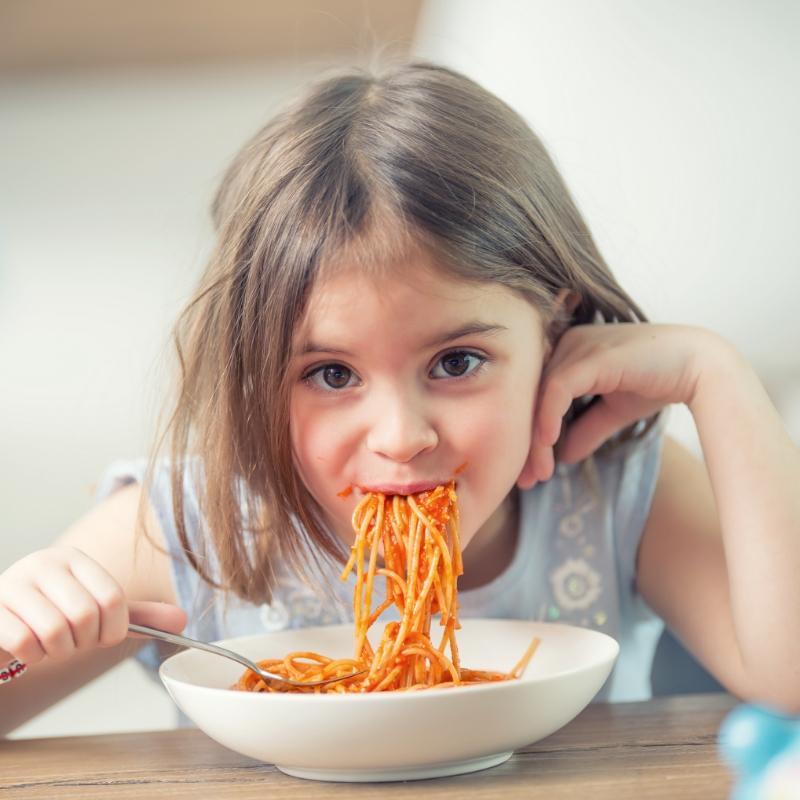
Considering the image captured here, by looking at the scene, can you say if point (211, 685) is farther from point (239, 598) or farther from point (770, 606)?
point (770, 606)

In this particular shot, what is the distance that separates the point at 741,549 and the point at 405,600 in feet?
1.32

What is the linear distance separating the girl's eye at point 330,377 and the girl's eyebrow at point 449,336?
34mm

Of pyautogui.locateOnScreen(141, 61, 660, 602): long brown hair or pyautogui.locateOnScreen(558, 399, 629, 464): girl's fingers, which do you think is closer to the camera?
pyautogui.locateOnScreen(141, 61, 660, 602): long brown hair

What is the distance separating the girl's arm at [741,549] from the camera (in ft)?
3.94

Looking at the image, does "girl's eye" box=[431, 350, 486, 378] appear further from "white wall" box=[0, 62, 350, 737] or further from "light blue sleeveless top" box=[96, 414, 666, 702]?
"white wall" box=[0, 62, 350, 737]

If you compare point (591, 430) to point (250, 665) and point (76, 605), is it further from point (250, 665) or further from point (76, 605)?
point (76, 605)

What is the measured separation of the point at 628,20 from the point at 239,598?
1417mm

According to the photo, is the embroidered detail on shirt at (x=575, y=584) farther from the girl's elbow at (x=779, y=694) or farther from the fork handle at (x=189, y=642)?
the fork handle at (x=189, y=642)

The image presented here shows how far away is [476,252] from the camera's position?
45.3 inches

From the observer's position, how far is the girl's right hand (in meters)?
1.00

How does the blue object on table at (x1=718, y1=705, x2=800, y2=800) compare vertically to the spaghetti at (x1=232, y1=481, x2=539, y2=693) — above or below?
above

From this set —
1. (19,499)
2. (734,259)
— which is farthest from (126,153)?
(734,259)

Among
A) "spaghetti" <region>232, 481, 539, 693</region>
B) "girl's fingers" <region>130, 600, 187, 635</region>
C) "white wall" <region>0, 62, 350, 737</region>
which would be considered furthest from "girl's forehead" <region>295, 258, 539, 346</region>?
"white wall" <region>0, 62, 350, 737</region>

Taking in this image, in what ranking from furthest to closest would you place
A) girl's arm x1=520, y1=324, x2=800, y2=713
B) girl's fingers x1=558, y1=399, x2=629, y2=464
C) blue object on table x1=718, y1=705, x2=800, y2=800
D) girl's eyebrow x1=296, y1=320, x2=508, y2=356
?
girl's fingers x1=558, y1=399, x2=629, y2=464 → girl's arm x1=520, y1=324, x2=800, y2=713 → girl's eyebrow x1=296, y1=320, x2=508, y2=356 → blue object on table x1=718, y1=705, x2=800, y2=800
